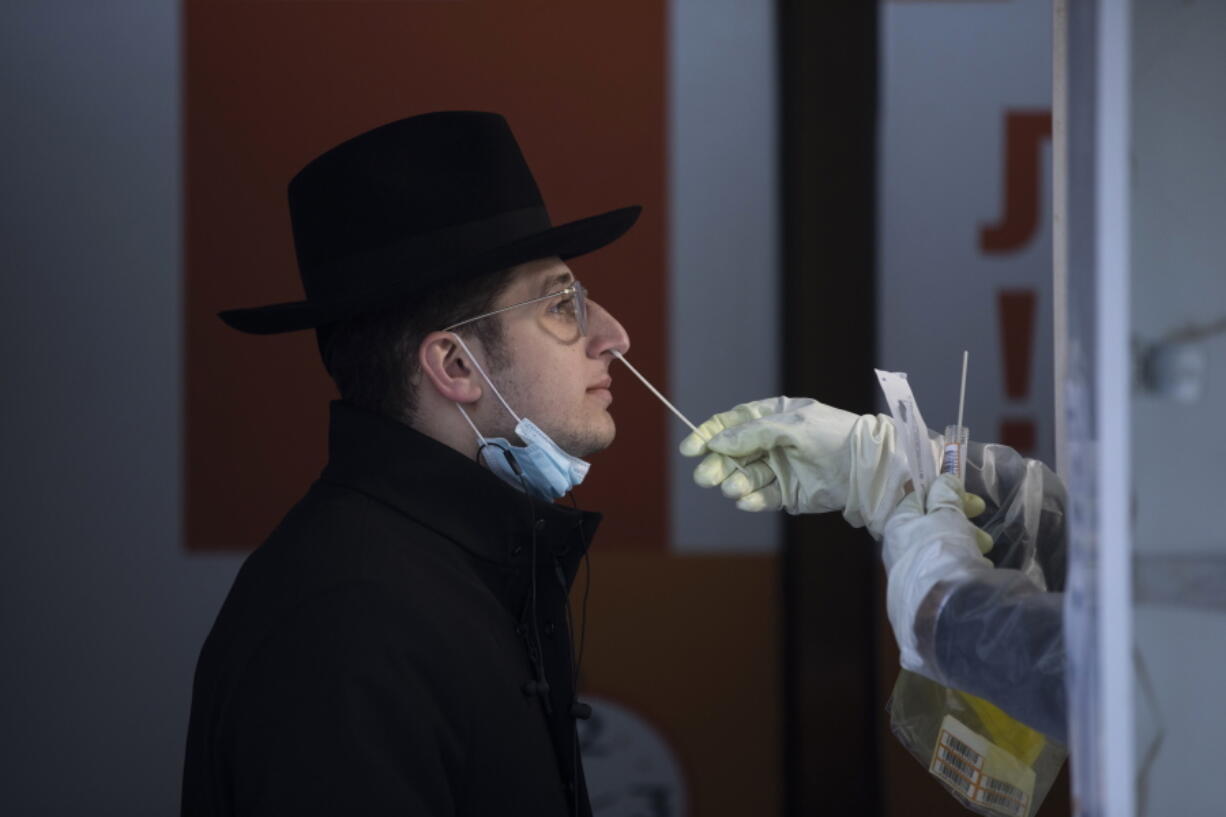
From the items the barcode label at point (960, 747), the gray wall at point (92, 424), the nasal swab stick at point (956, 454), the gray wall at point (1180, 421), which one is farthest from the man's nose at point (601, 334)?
the gray wall at point (92, 424)

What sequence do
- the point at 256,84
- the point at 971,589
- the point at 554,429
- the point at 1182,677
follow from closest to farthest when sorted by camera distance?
the point at 1182,677 < the point at 971,589 < the point at 554,429 < the point at 256,84

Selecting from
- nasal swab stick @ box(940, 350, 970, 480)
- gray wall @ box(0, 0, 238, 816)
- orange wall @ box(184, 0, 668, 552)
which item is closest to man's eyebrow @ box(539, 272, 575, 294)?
nasal swab stick @ box(940, 350, 970, 480)

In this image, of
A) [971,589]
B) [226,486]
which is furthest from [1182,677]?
[226,486]

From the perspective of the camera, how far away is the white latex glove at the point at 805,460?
150 centimetres

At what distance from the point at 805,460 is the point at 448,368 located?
0.50 m

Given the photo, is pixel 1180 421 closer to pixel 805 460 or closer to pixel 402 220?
pixel 805 460

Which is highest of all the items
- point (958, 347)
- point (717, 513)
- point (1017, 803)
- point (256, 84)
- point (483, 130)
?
point (256, 84)

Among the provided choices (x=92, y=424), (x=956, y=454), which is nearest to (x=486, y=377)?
(x=956, y=454)

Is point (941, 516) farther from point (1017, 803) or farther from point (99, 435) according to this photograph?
point (99, 435)

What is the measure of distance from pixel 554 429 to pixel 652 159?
137 centimetres

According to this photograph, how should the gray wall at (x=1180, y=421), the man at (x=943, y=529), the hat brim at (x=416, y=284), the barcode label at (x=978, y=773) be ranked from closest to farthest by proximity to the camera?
the gray wall at (x=1180, y=421) → the man at (x=943, y=529) → the barcode label at (x=978, y=773) → the hat brim at (x=416, y=284)

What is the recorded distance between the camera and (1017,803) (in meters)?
1.30

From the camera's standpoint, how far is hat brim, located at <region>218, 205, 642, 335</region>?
1.41m

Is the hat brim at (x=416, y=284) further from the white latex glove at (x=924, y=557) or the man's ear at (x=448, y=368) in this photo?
the white latex glove at (x=924, y=557)
